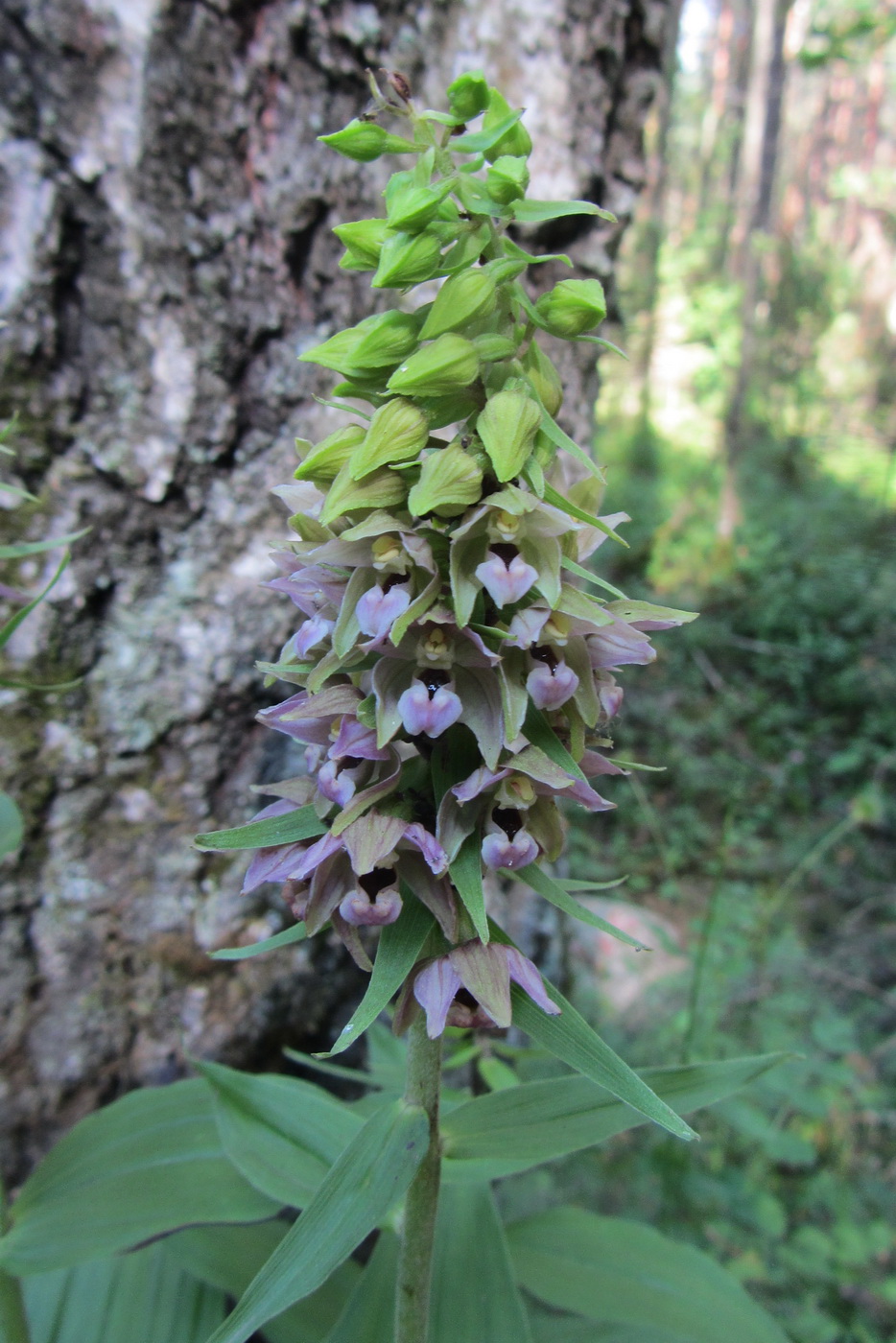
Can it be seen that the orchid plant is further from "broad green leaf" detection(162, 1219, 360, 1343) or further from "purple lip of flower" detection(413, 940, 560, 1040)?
"broad green leaf" detection(162, 1219, 360, 1343)

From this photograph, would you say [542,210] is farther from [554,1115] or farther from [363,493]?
[554,1115]

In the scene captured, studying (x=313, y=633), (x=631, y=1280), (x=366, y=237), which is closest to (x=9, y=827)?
(x=313, y=633)

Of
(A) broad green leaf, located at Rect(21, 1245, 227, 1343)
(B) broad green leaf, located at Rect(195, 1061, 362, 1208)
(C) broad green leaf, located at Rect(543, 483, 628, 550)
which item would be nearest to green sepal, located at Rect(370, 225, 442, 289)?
(C) broad green leaf, located at Rect(543, 483, 628, 550)

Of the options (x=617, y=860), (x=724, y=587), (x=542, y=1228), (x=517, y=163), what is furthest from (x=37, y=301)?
(x=724, y=587)

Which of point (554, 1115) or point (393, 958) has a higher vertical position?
point (393, 958)

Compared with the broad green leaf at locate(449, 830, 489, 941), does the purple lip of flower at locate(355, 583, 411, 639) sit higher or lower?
higher
